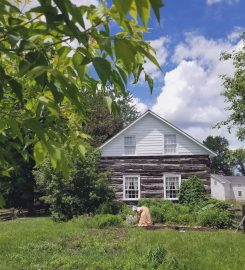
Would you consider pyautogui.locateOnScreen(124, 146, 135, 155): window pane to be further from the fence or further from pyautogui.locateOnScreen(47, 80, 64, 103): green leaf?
pyautogui.locateOnScreen(47, 80, 64, 103): green leaf

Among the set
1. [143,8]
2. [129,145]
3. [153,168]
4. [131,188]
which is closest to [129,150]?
[129,145]

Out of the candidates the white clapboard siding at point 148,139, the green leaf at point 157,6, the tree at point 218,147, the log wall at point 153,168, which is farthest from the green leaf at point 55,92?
the tree at point 218,147

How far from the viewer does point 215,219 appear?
23.3 metres

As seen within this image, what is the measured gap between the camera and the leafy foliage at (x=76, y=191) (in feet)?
90.0

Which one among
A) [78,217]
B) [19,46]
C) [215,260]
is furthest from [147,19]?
[78,217]

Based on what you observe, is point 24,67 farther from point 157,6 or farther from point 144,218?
point 144,218

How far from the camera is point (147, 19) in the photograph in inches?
57.2

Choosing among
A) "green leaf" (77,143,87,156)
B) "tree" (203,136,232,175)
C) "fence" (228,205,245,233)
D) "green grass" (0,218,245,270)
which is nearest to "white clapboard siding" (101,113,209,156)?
"fence" (228,205,245,233)

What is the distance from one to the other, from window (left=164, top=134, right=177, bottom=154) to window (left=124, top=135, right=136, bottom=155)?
235 centimetres

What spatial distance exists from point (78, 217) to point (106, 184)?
3.87m

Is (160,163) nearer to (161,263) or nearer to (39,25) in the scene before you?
(161,263)

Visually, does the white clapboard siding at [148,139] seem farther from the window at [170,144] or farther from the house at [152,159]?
the window at [170,144]

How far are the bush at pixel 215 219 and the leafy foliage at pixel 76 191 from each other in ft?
21.7

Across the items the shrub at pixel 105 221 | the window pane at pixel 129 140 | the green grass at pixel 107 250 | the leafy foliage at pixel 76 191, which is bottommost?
the green grass at pixel 107 250
